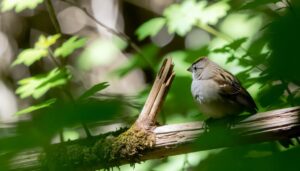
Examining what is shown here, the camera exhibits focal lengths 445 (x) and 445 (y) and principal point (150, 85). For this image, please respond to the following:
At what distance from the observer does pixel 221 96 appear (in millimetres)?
1819

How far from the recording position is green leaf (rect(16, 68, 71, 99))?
2.22 m

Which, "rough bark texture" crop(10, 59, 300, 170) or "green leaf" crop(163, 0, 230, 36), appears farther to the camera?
"green leaf" crop(163, 0, 230, 36)

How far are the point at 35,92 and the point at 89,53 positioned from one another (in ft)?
4.66

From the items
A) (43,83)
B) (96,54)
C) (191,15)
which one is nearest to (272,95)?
(43,83)

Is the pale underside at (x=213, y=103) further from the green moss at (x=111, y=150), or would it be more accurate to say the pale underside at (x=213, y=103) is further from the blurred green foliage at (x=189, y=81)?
the green moss at (x=111, y=150)

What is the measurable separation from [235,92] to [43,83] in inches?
40.2

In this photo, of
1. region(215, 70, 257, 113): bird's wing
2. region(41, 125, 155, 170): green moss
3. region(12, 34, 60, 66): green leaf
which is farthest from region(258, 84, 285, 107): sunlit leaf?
region(12, 34, 60, 66): green leaf

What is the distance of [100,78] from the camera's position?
4.86 meters

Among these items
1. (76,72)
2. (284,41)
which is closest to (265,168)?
(284,41)

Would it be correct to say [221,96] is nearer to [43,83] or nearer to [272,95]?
[272,95]

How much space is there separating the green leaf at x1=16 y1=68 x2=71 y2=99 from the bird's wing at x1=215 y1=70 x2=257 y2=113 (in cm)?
80

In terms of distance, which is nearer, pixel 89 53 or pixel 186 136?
pixel 186 136

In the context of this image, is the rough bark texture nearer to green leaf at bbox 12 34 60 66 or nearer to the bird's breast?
the bird's breast

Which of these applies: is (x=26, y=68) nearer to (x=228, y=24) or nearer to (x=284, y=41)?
(x=228, y=24)
